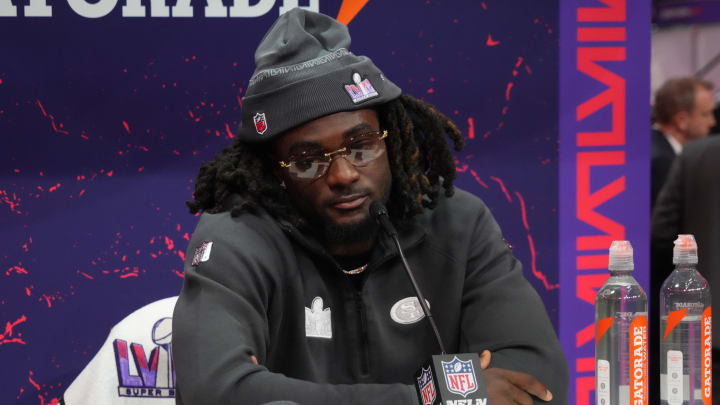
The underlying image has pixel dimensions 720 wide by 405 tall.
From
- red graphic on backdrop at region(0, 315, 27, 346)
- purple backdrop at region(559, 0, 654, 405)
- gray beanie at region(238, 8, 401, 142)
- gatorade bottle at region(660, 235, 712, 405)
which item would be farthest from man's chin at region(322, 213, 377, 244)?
red graphic on backdrop at region(0, 315, 27, 346)

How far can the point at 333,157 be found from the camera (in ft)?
5.82

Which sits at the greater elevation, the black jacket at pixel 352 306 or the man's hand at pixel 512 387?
the black jacket at pixel 352 306

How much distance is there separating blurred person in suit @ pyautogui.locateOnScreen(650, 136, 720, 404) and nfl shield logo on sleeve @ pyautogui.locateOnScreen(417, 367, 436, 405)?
160 cm

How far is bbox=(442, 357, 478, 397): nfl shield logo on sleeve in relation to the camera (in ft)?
4.40

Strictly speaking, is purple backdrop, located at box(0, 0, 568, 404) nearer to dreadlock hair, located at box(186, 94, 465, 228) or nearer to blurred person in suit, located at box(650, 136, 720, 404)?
→ dreadlock hair, located at box(186, 94, 465, 228)

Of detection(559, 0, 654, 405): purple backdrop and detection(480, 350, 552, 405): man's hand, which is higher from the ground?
detection(559, 0, 654, 405): purple backdrop

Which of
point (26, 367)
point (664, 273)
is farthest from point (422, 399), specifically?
point (664, 273)

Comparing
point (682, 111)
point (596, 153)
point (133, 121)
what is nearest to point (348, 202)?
point (133, 121)

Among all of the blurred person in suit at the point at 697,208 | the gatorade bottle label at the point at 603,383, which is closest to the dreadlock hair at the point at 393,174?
the gatorade bottle label at the point at 603,383

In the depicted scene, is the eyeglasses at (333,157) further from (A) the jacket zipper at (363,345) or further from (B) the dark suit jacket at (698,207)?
(B) the dark suit jacket at (698,207)

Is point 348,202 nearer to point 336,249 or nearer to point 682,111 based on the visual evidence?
point 336,249

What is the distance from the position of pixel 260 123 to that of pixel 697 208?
166cm

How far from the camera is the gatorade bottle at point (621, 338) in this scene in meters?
1.68

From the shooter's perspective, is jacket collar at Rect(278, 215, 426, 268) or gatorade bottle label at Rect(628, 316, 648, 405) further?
jacket collar at Rect(278, 215, 426, 268)
